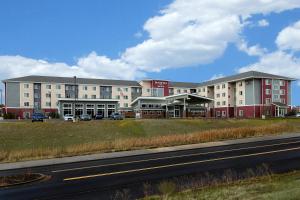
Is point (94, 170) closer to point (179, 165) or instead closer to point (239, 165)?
point (179, 165)

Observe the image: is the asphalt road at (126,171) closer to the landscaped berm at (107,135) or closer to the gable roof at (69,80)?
the landscaped berm at (107,135)

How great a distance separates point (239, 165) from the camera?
14.8m

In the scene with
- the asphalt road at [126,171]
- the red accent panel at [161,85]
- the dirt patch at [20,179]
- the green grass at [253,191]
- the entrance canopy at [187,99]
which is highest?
the red accent panel at [161,85]

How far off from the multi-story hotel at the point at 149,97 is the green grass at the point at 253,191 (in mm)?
76623

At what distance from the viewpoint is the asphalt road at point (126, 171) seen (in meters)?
11.1

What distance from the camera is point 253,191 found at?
9.20 meters

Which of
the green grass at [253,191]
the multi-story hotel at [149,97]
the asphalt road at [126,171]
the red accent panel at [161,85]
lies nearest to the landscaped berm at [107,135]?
the asphalt road at [126,171]

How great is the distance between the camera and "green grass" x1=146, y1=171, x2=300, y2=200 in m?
8.38

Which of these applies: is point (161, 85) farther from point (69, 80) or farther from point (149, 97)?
point (69, 80)

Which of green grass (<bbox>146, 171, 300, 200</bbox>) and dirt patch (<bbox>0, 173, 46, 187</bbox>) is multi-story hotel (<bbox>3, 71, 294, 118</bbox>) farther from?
green grass (<bbox>146, 171, 300, 200</bbox>)

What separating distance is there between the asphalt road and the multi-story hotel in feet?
229

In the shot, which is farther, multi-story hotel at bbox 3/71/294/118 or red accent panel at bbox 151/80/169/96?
red accent panel at bbox 151/80/169/96

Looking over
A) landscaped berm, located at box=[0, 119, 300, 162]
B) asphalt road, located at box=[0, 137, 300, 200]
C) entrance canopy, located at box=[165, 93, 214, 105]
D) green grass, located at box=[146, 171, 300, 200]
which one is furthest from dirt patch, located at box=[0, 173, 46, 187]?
entrance canopy, located at box=[165, 93, 214, 105]

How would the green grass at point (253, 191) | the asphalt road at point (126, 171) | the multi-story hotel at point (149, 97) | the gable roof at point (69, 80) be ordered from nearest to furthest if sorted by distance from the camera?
the green grass at point (253, 191) → the asphalt road at point (126, 171) → the multi-story hotel at point (149, 97) → the gable roof at point (69, 80)
